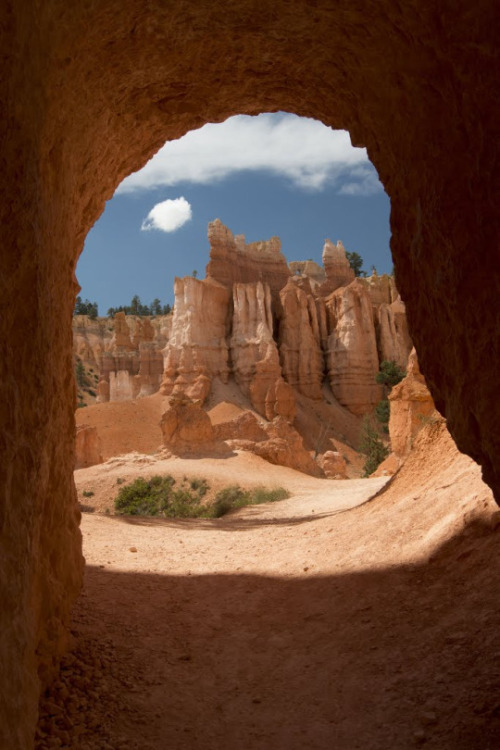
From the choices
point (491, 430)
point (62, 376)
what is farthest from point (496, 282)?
point (62, 376)

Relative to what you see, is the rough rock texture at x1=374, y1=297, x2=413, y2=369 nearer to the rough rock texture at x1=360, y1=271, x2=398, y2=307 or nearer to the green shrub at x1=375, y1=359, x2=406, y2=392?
the green shrub at x1=375, y1=359, x2=406, y2=392

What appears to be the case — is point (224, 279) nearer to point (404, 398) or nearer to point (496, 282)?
point (404, 398)

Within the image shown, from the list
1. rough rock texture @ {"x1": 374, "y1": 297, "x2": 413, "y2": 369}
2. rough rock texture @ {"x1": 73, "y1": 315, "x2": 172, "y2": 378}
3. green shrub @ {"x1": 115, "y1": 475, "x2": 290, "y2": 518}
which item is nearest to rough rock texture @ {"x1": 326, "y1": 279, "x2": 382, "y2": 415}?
rough rock texture @ {"x1": 374, "y1": 297, "x2": 413, "y2": 369}

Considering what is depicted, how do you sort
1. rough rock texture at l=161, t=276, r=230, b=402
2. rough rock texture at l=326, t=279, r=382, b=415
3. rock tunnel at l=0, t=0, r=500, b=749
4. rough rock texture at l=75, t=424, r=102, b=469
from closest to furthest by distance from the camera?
1. rock tunnel at l=0, t=0, r=500, b=749
2. rough rock texture at l=75, t=424, r=102, b=469
3. rough rock texture at l=161, t=276, r=230, b=402
4. rough rock texture at l=326, t=279, r=382, b=415

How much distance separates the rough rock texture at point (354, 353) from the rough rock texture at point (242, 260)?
619 centimetres

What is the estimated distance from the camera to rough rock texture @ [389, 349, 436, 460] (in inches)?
589

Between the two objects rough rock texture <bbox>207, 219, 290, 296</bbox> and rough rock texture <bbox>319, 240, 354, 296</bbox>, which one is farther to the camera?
rough rock texture <bbox>319, 240, 354, 296</bbox>

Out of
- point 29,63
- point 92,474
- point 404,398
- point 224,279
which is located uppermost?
point 224,279

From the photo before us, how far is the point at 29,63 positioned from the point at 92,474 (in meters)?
21.3

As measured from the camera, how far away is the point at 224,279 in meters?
41.3

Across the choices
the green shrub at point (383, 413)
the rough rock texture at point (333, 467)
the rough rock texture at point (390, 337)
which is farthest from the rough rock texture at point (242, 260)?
the rough rock texture at point (333, 467)

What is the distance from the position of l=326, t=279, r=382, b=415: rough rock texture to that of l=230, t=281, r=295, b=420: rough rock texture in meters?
5.88

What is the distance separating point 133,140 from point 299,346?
34.9 meters

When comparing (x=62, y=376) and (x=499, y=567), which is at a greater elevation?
(x=62, y=376)
